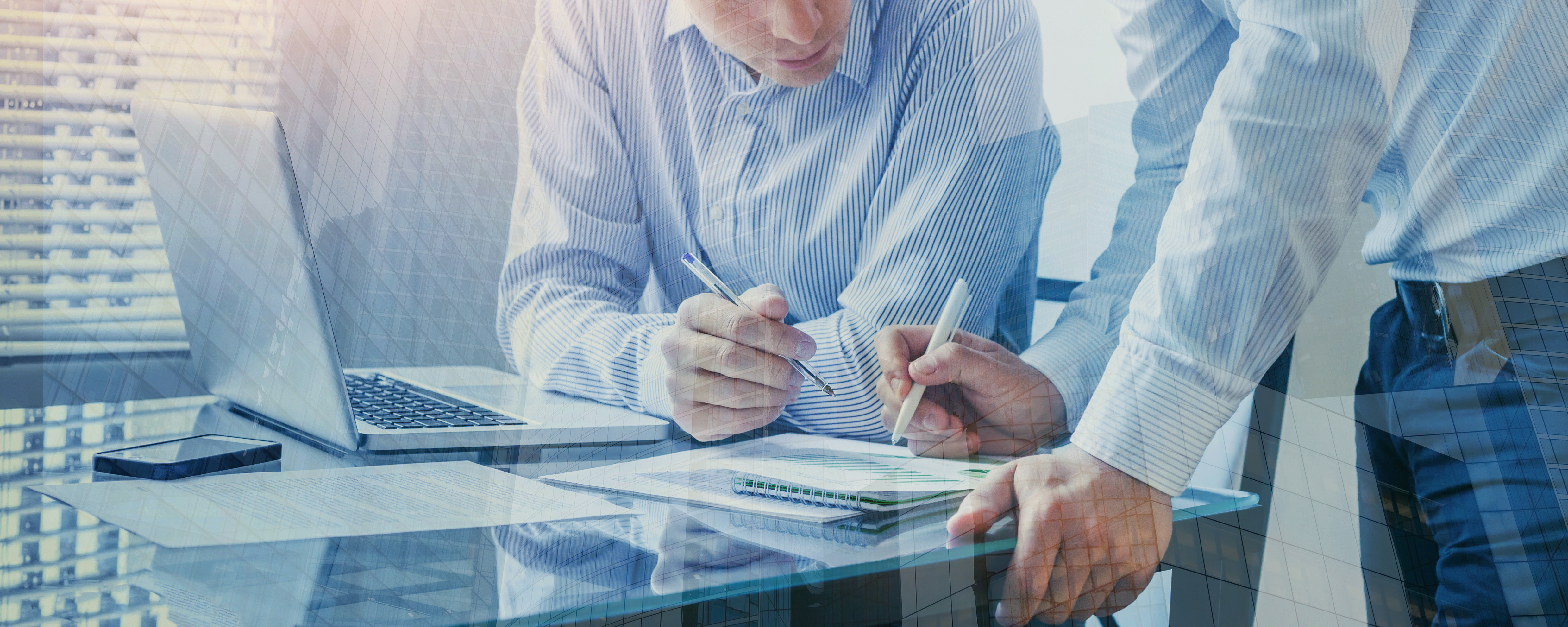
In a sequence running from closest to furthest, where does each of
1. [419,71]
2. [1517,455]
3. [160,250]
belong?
[1517,455] < [160,250] < [419,71]

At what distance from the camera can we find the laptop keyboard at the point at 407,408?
2.04 feet

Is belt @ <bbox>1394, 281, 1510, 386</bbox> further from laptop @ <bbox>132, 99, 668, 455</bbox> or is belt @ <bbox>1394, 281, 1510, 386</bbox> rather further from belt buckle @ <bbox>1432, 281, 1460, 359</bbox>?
laptop @ <bbox>132, 99, 668, 455</bbox>

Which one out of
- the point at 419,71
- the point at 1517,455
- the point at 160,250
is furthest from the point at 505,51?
the point at 1517,455

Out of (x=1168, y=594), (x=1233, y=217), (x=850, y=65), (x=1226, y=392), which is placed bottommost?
(x=1168, y=594)

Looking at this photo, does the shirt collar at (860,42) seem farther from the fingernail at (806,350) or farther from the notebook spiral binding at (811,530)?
the notebook spiral binding at (811,530)

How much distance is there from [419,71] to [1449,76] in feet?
2.54

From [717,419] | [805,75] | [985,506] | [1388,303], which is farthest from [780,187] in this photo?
[1388,303]

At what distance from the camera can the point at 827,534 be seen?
0.47 metres

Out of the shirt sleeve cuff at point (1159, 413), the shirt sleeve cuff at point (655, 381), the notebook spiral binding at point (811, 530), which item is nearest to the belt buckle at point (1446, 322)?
the shirt sleeve cuff at point (1159, 413)

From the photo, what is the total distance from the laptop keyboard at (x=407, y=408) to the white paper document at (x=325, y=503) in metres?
0.04

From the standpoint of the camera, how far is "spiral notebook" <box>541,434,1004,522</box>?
472mm

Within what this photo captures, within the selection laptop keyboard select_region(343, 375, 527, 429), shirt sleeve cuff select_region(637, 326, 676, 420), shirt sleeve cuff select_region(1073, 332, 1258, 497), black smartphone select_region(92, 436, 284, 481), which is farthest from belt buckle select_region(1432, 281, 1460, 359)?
black smartphone select_region(92, 436, 284, 481)

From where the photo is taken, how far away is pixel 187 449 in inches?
21.1

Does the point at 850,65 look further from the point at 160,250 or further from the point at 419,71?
the point at 160,250
